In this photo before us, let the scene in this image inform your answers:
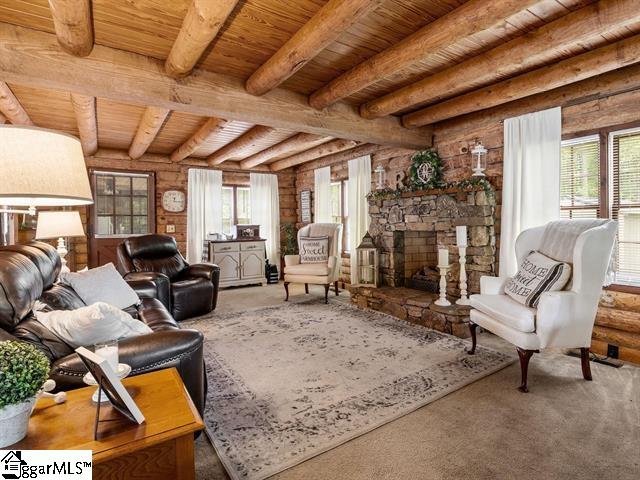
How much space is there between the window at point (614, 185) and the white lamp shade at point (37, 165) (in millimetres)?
3868

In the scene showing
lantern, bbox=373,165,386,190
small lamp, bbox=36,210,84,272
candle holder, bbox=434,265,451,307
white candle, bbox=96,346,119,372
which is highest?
lantern, bbox=373,165,386,190

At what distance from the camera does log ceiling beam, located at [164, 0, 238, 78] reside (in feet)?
6.08

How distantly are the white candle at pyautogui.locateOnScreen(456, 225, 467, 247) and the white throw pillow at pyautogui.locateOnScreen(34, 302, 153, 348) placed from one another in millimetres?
3139

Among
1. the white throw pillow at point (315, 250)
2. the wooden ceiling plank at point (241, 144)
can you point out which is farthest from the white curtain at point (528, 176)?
the wooden ceiling plank at point (241, 144)

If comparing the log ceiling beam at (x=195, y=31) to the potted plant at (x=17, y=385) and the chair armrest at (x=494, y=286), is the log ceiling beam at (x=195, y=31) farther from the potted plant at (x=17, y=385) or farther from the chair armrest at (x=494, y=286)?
the chair armrest at (x=494, y=286)

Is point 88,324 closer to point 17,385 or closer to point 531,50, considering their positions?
point 17,385

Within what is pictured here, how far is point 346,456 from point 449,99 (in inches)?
137

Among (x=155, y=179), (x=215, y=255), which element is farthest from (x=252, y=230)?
(x=155, y=179)

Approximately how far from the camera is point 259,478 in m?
1.62

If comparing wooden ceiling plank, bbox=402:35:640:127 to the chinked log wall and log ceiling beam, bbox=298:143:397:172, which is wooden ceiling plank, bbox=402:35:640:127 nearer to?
the chinked log wall

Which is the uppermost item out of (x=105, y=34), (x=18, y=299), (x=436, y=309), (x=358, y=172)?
(x=105, y=34)

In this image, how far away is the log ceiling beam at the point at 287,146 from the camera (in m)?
4.92

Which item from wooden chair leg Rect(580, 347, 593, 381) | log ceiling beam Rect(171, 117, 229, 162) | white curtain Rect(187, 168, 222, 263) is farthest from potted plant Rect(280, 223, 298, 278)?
wooden chair leg Rect(580, 347, 593, 381)

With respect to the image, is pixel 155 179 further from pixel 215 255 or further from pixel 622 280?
pixel 622 280
